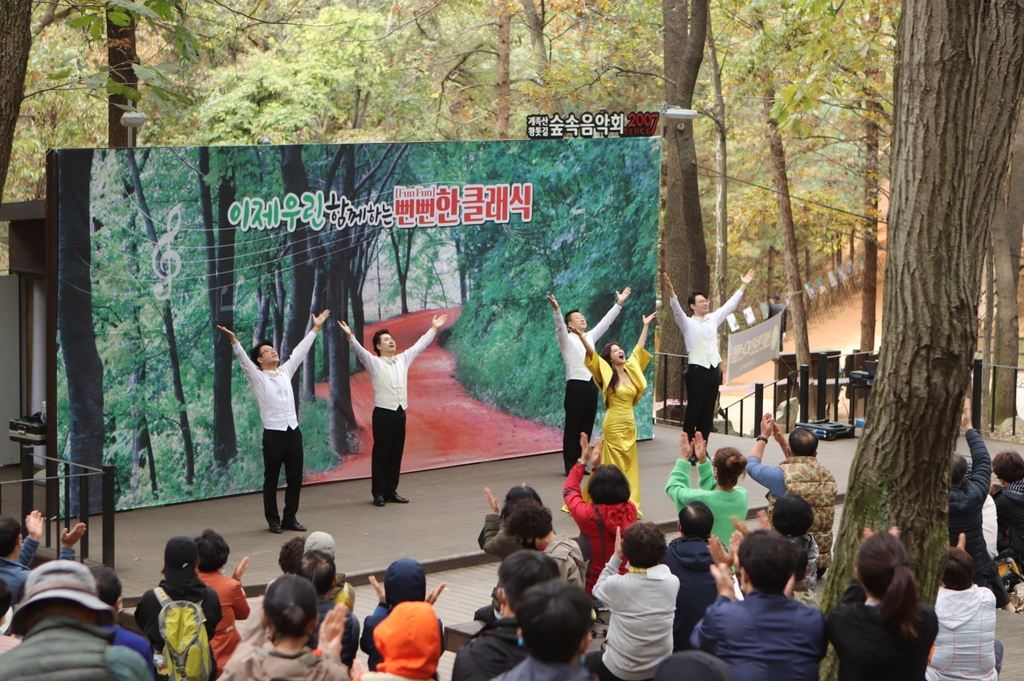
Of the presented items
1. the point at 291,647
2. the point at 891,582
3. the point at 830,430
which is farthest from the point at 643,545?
the point at 830,430

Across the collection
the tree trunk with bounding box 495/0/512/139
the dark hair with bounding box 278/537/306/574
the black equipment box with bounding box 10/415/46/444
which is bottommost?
the black equipment box with bounding box 10/415/46/444

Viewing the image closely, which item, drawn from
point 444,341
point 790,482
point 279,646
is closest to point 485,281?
point 444,341

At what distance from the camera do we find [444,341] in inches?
540

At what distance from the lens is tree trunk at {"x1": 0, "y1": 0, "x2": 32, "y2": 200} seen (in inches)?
316

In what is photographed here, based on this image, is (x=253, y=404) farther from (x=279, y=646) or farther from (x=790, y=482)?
(x=279, y=646)

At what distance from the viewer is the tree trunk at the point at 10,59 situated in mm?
8016

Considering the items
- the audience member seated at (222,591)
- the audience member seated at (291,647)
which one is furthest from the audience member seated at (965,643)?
the audience member seated at (222,591)

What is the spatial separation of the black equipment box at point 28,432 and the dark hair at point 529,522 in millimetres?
6969

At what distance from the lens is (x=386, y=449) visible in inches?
472

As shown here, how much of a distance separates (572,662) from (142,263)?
8639 mm

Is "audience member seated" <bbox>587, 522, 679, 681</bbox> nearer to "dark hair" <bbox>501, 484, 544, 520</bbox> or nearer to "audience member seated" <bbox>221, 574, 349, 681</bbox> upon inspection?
"dark hair" <bbox>501, 484, 544, 520</bbox>

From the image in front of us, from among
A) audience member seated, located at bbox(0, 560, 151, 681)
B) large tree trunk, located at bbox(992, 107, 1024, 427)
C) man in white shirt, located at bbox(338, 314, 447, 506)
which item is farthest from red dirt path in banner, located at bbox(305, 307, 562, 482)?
large tree trunk, located at bbox(992, 107, 1024, 427)

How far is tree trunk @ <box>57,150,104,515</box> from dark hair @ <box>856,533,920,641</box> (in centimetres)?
843

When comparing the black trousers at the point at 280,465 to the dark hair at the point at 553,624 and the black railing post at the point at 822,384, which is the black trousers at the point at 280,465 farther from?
the black railing post at the point at 822,384
